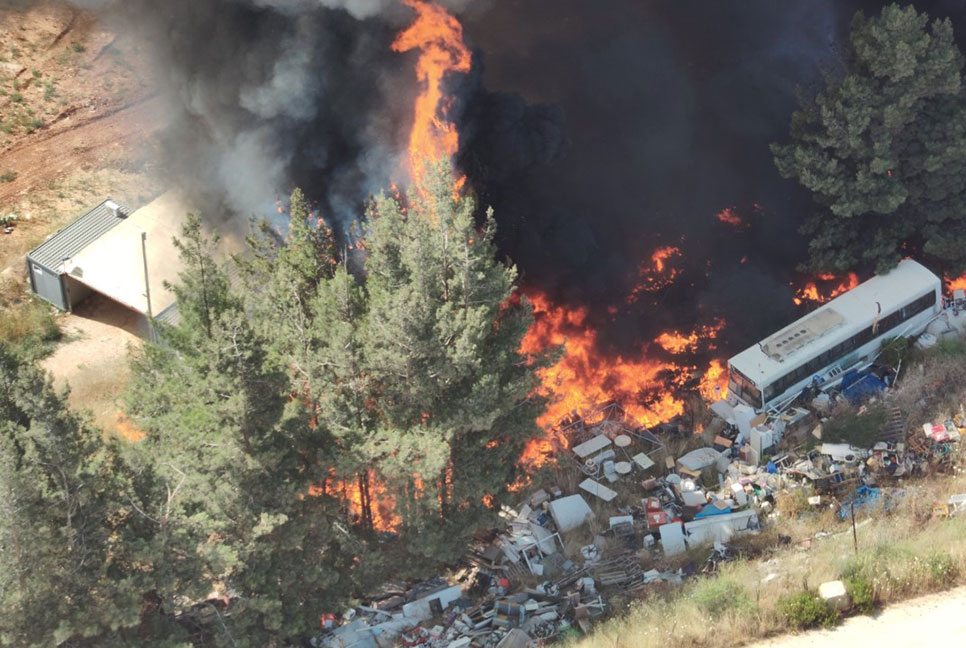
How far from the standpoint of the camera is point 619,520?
A: 28797 millimetres

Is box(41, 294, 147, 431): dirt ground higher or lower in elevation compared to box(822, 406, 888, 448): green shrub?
higher

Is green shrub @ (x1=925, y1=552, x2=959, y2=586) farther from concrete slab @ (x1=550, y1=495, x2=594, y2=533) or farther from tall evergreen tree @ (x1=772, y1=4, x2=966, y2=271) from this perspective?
tall evergreen tree @ (x1=772, y1=4, x2=966, y2=271)

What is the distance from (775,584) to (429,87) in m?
19.4

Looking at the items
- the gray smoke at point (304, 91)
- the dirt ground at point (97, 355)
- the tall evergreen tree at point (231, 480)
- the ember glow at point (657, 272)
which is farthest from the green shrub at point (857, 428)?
the dirt ground at point (97, 355)

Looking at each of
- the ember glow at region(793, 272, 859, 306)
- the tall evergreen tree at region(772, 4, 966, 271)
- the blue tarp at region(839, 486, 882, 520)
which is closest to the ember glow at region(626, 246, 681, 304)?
the ember glow at region(793, 272, 859, 306)

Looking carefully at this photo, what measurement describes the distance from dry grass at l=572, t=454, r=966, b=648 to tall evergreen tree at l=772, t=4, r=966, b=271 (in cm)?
1282

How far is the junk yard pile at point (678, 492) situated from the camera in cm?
2614

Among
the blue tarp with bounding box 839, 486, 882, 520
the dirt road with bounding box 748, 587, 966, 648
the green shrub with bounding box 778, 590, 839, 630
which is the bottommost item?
the dirt road with bounding box 748, 587, 966, 648

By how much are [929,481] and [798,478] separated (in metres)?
3.49

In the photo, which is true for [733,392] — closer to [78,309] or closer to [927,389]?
[927,389]

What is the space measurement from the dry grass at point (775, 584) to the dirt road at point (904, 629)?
296 millimetres

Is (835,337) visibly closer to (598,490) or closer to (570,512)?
(598,490)

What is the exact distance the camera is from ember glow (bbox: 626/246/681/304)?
37.6 meters

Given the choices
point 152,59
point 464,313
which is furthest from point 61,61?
point 464,313
